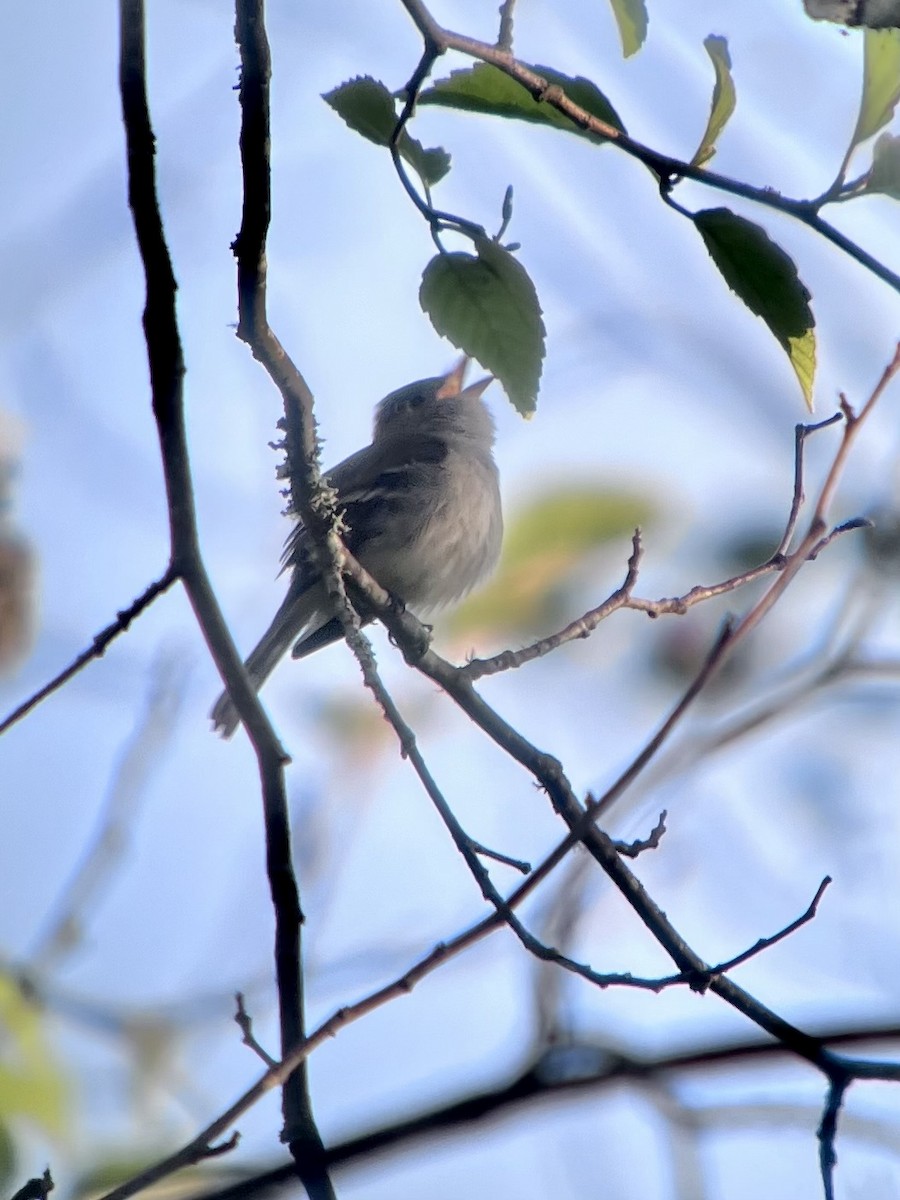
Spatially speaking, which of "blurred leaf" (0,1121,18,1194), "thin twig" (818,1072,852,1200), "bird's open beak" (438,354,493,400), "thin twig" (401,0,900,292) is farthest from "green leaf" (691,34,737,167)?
"bird's open beak" (438,354,493,400)

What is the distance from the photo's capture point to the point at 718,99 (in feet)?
7.36

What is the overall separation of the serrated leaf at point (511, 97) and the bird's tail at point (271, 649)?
387cm

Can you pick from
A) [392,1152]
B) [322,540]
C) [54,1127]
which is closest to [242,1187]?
[392,1152]

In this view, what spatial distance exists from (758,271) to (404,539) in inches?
163

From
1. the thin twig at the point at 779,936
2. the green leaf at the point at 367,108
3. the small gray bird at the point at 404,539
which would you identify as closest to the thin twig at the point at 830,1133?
the thin twig at the point at 779,936

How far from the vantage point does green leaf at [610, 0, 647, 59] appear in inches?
89.5

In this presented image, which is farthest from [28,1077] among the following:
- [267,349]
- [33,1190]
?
[267,349]

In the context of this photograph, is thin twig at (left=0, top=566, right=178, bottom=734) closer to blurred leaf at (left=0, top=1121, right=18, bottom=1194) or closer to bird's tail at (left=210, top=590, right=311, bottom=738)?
blurred leaf at (left=0, top=1121, right=18, bottom=1194)

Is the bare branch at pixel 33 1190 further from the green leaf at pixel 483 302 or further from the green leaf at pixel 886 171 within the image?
the green leaf at pixel 886 171

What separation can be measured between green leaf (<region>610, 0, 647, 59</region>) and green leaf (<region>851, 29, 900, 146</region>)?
0.37m

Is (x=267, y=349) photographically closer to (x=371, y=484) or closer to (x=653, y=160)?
(x=653, y=160)

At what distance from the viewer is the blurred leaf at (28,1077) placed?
8.21 ft

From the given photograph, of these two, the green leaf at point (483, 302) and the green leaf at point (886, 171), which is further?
the green leaf at point (483, 302)

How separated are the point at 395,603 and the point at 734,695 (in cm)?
248
